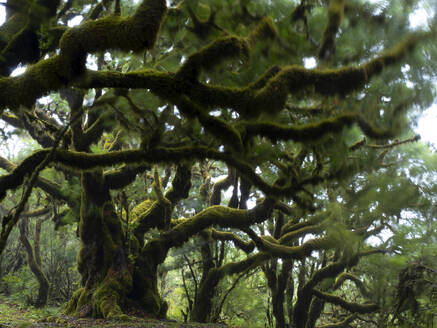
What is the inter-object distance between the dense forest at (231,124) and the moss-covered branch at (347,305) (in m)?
0.04

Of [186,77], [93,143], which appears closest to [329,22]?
[186,77]

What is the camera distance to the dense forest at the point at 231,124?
3.38 m

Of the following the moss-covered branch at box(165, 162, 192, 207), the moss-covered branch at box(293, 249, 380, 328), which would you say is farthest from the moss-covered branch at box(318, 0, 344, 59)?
the moss-covered branch at box(293, 249, 380, 328)

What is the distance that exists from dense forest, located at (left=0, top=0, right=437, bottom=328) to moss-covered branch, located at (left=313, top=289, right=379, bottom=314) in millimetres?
41

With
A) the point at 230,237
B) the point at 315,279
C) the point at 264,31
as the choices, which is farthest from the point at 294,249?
the point at 264,31

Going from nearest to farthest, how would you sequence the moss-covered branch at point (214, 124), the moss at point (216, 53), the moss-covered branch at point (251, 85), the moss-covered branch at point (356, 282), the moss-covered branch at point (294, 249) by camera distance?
the moss at point (216, 53) < the moss-covered branch at point (251, 85) < the moss-covered branch at point (214, 124) < the moss-covered branch at point (294, 249) < the moss-covered branch at point (356, 282)

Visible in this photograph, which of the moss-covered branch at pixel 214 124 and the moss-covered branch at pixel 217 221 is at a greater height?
the moss-covered branch at pixel 214 124

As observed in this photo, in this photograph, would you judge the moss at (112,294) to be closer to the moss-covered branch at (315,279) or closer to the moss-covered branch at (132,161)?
the moss-covered branch at (132,161)

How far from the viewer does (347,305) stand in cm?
891

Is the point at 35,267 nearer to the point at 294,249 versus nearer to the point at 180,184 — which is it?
the point at 180,184

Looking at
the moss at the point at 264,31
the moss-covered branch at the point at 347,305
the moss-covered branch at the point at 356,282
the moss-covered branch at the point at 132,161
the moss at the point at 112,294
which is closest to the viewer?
the moss at the point at 264,31

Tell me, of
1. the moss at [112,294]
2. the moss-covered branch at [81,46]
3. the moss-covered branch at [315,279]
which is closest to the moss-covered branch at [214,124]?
the moss-covered branch at [81,46]

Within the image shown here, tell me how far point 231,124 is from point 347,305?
709 cm

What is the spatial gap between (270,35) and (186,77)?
1.07m
